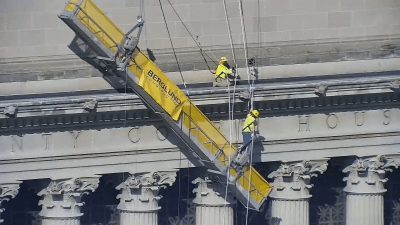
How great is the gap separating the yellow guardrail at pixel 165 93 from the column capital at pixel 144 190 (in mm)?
2326

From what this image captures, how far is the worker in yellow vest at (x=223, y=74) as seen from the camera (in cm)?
7950

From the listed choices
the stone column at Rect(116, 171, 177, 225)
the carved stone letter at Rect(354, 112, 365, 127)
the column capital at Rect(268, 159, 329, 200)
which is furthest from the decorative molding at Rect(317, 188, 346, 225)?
the stone column at Rect(116, 171, 177, 225)

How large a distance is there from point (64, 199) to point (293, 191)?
9824mm

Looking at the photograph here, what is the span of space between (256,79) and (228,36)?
2.34 m

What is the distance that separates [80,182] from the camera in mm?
78562

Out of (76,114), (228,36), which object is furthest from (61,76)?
(228,36)

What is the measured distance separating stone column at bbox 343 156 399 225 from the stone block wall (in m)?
4.65

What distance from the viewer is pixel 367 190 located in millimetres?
82750

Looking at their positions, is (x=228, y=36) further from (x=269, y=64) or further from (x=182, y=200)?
(x=182, y=200)

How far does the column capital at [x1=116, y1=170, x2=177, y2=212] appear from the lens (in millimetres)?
79438

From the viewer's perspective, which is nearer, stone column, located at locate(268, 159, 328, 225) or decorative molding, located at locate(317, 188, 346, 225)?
stone column, located at locate(268, 159, 328, 225)

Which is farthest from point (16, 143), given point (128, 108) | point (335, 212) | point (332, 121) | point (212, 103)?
point (335, 212)

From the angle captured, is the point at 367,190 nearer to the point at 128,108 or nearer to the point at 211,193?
the point at 211,193

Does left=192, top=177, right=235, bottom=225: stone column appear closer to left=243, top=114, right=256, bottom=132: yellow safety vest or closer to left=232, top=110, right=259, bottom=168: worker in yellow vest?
left=232, top=110, right=259, bottom=168: worker in yellow vest
